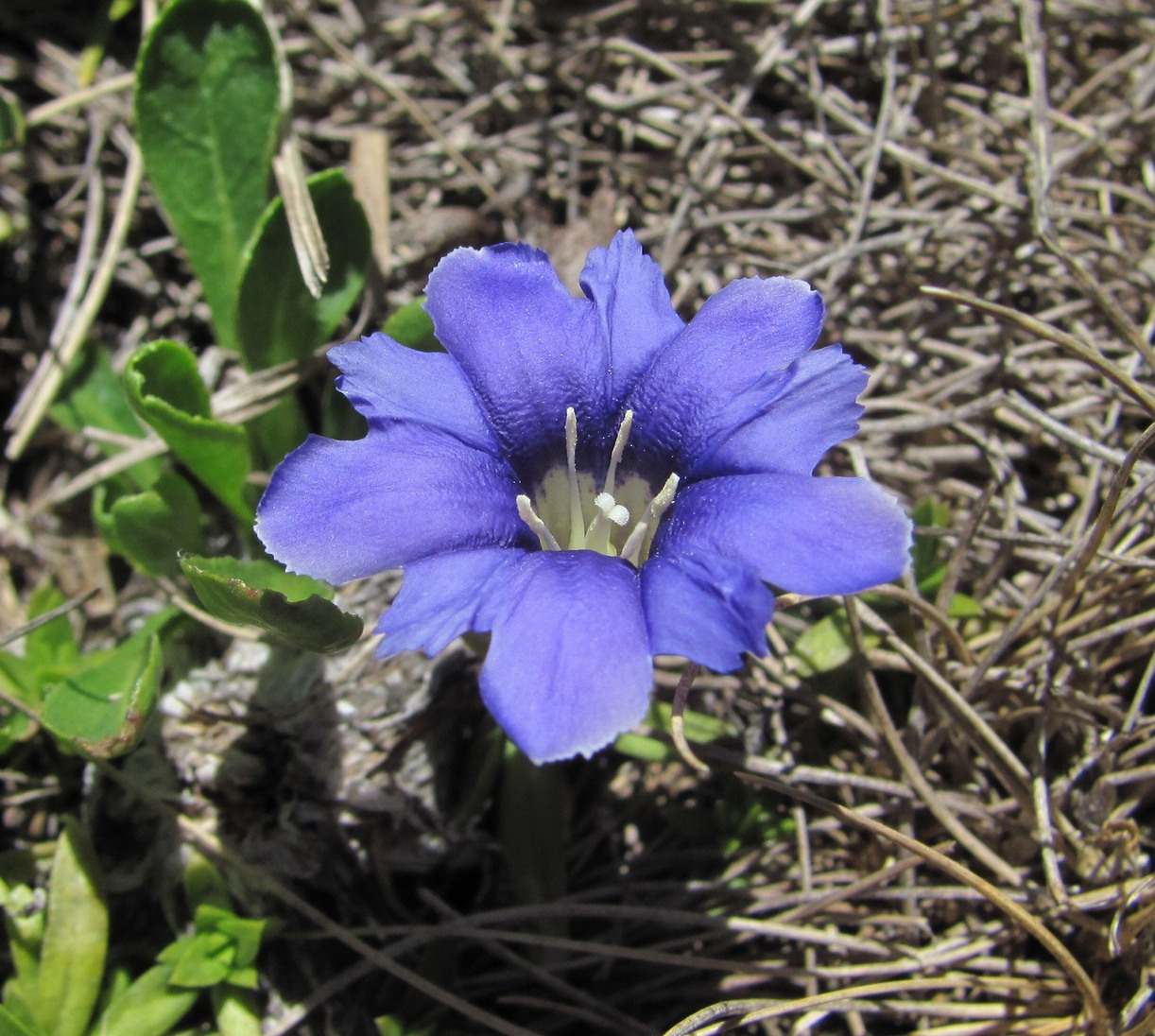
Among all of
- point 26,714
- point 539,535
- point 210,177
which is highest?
point 210,177

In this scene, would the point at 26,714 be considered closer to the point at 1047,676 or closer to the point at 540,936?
the point at 540,936

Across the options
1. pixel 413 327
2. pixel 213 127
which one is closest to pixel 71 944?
pixel 413 327

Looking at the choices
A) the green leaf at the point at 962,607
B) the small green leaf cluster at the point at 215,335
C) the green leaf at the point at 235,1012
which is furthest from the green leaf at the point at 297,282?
the green leaf at the point at 962,607

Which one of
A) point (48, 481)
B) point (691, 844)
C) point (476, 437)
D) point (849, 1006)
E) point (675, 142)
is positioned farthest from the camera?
point (675, 142)

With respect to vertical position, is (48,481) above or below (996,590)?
above

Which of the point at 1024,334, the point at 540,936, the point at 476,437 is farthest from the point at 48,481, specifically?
the point at 1024,334

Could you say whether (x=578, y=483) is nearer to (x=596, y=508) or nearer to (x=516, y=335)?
(x=596, y=508)
